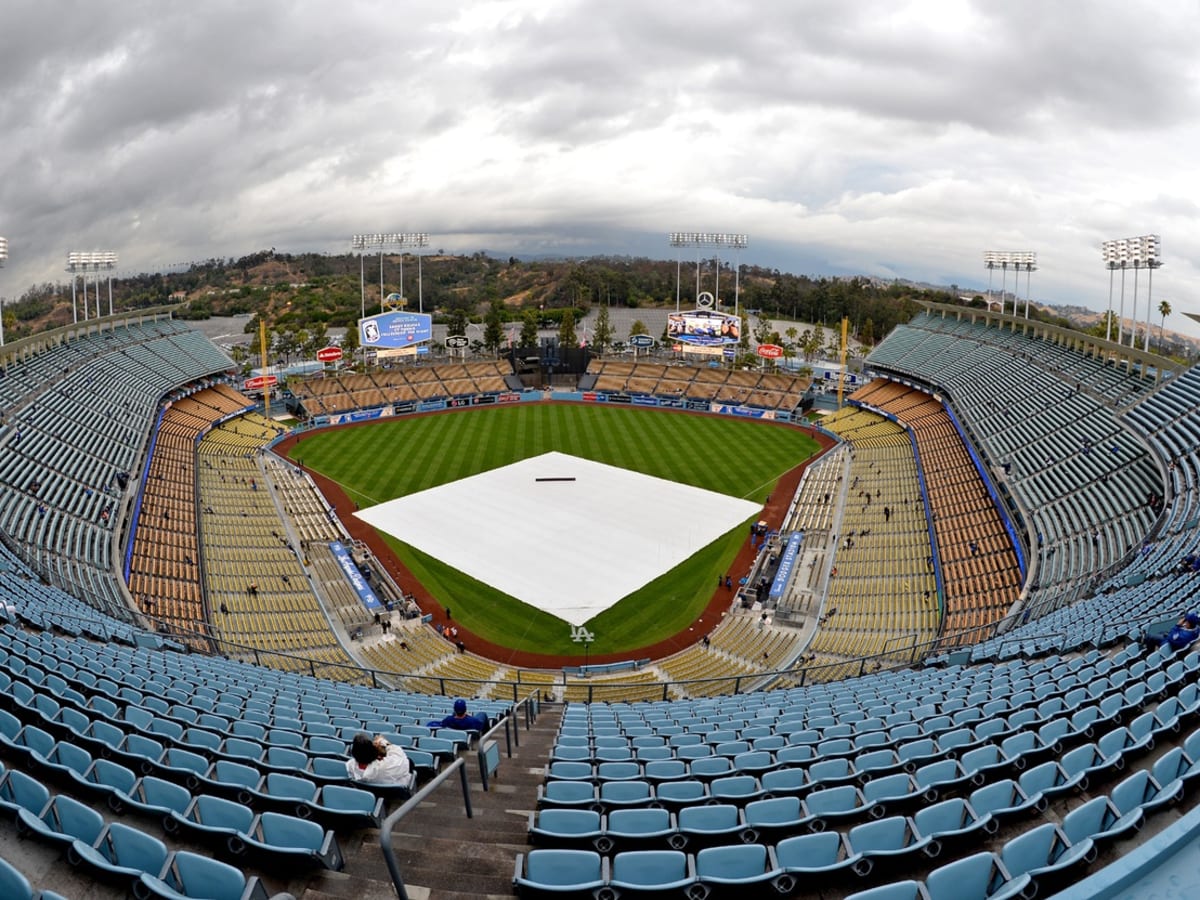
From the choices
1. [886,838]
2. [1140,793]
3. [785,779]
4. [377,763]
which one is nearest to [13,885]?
[377,763]

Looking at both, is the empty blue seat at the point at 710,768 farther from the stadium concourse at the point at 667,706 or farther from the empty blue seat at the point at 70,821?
the empty blue seat at the point at 70,821

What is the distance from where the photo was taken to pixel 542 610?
32.0 m

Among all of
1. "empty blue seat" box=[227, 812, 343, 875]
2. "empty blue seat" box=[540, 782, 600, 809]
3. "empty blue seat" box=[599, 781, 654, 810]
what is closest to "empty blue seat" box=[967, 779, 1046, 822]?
"empty blue seat" box=[599, 781, 654, 810]

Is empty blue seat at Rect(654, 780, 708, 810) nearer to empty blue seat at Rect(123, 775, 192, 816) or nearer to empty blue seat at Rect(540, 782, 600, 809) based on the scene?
empty blue seat at Rect(540, 782, 600, 809)

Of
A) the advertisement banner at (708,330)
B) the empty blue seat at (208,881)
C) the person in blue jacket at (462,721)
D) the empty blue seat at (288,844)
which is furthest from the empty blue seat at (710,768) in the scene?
the advertisement banner at (708,330)

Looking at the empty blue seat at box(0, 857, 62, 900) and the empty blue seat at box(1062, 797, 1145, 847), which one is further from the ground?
the empty blue seat at box(0, 857, 62, 900)

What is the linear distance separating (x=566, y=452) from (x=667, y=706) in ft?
131

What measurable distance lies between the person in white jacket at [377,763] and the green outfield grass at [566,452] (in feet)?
67.9

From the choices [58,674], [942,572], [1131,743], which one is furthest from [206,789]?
[942,572]

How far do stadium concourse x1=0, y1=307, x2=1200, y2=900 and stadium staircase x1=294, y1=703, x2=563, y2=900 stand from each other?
39mm

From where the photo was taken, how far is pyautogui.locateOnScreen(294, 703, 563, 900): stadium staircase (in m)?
7.15

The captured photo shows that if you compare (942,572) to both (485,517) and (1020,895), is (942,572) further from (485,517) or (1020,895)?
(1020,895)

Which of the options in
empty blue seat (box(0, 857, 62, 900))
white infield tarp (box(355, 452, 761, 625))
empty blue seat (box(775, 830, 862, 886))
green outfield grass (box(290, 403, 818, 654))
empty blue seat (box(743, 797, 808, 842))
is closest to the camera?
empty blue seat (box(0, 857, 62, 900))

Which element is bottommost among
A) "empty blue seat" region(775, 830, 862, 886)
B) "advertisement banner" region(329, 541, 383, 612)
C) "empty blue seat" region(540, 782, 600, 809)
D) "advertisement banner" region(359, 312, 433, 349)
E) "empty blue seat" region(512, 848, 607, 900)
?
"advertisement banner" region(329, 541, 383, 612)
